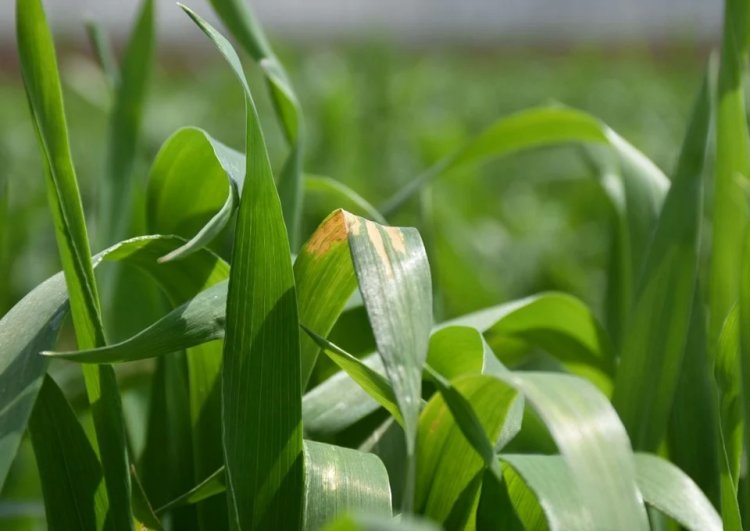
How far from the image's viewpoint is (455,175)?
1.31m

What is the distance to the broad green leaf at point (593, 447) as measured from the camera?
0.83ft

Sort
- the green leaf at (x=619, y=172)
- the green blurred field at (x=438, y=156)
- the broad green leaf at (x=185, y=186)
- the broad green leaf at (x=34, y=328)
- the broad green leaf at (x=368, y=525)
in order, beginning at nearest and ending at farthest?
the broad green leaf at (x=368, y=525) < the broad green leaf at (x=34, y=328) < the broad green leaf at (x=185, y=186) < the green leaf at (x=619, y=172) < the green blurred field at (x=438, y=156)

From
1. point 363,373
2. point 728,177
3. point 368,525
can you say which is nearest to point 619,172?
point 728,177

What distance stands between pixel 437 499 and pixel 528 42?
9.50 metres

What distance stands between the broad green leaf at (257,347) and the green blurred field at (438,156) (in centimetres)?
26

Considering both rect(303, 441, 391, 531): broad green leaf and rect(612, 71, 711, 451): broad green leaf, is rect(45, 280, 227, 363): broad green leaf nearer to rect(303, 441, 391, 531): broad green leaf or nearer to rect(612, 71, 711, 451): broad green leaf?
rect(303, 441, 391, 531): broad green leaf

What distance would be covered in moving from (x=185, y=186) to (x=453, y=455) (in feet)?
0.53

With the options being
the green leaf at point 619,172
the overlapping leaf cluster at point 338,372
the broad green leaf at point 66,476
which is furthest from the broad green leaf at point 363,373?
the green leaf at point 619,172

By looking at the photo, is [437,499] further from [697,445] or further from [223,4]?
[223,4]

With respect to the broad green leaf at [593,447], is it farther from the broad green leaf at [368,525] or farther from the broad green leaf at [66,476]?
the broad green leaf at [66,476]

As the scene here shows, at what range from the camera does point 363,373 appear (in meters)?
0.32

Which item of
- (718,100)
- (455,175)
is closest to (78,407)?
(718,100)

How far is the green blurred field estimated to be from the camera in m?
0.99

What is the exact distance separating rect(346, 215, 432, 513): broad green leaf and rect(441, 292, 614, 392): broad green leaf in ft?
0.57
